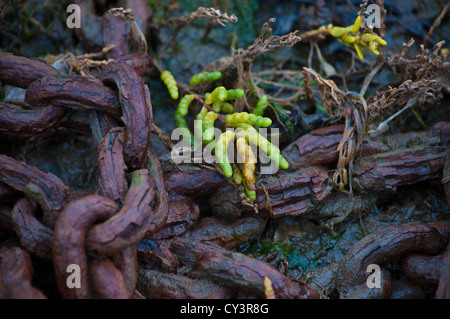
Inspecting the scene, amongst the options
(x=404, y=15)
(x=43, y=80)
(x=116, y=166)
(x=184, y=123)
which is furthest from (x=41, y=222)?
(x=404, y=15)

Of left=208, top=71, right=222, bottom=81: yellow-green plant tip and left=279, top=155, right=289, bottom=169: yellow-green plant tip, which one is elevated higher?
left=208, top=71, right=222, bottom=81: yellow-green plant tip

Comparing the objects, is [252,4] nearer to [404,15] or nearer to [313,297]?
[404,15]

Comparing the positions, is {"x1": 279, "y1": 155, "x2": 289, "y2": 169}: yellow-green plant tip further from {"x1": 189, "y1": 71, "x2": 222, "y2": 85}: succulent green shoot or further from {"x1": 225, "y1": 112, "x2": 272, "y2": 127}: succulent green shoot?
{"x1": 189, "y1": 71, "x2": 222, "y2": 85}: succulent green shoot

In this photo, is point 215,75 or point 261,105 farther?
point 215,75

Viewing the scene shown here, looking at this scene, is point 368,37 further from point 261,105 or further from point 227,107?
point 227,107

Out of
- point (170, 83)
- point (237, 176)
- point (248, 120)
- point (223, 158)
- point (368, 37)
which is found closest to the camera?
point (223, 158)

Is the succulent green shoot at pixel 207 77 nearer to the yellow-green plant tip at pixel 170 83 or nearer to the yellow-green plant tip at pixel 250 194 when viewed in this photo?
the yellow-green plant tip at pixel 170 83

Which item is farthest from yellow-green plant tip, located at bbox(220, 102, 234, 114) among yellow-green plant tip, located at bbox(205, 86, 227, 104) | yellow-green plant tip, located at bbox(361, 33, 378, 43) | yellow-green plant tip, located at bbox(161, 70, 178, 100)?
yellow-green plant tip, located at bbox(361, 33, 378, 43)

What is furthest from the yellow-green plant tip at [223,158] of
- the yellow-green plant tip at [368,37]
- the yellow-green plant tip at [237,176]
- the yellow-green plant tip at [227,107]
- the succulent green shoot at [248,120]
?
the yellow-green plant tip at [368,37]

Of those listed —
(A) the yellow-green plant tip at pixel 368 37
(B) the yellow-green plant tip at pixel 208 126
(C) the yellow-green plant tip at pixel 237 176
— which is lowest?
(C) the yellow-green plant tip at pixel 237 176

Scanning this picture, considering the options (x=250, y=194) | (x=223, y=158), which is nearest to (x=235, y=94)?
(x=223, y=158)

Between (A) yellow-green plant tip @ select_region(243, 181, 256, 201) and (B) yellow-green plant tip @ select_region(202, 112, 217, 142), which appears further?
(B) yellow-green plant tip @ select_region(202, 112, 217, 142)
